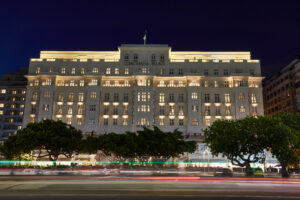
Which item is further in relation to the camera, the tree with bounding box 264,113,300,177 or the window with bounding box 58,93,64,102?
the window with bounding box 58,93,64,102

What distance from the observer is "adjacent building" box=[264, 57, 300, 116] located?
10394cm

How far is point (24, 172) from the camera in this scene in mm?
40219

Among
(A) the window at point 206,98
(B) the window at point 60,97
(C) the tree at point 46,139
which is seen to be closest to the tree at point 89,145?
(C) the tree at point 46,139

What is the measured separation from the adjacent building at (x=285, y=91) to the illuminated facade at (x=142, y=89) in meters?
18.2

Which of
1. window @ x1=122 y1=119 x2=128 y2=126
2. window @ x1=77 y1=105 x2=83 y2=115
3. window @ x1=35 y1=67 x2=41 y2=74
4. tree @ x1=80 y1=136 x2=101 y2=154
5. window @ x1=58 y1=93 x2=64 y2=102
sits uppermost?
window @ x1=35 y1=67 x2=41 y2=74

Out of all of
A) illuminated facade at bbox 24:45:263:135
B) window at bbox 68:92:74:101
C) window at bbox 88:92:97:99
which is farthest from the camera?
window at bbox 68:92:74:101

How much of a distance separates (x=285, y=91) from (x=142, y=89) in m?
61.4

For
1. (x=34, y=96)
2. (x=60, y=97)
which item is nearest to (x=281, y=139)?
(x=60, y=97)

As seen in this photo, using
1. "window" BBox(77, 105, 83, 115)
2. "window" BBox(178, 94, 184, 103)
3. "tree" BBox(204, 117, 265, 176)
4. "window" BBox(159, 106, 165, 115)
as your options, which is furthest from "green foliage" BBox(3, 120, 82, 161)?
"window" BBox(178, 94, 184, 103)

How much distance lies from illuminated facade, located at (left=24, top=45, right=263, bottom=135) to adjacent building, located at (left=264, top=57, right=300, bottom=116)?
716 inches

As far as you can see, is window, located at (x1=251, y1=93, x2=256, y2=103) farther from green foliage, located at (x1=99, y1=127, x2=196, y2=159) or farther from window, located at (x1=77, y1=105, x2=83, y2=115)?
window, located at (x1=77, y1=105, x2=83, y2=115)

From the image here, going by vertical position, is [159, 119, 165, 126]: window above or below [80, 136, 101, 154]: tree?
above

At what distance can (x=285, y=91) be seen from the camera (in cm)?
11162

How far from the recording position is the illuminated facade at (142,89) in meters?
93.0
